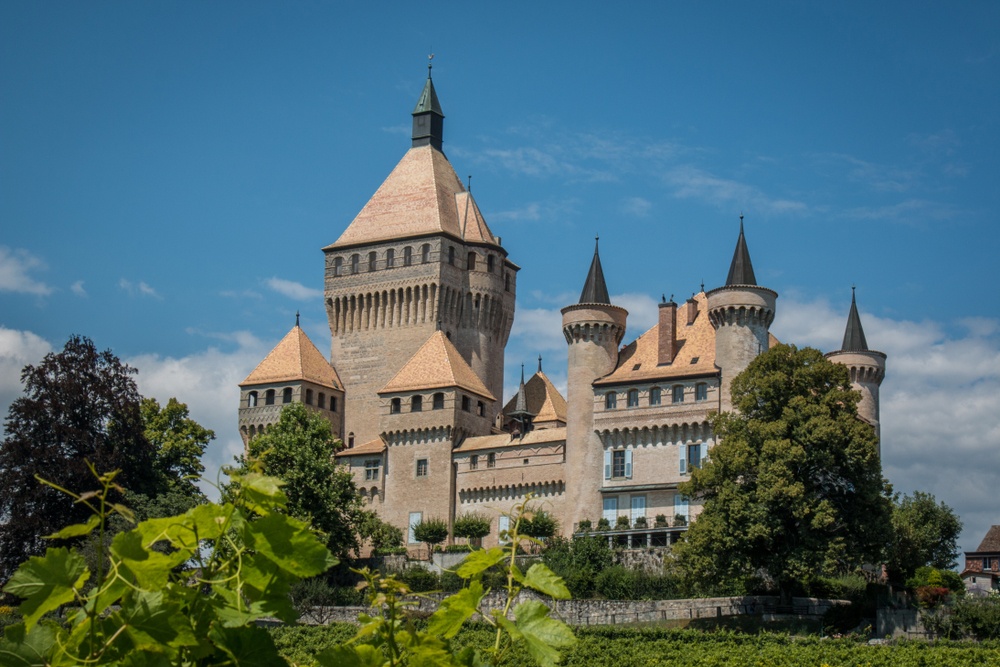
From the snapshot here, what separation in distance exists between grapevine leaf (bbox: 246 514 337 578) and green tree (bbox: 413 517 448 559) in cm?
A: 5900

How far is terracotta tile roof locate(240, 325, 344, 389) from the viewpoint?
238 ft

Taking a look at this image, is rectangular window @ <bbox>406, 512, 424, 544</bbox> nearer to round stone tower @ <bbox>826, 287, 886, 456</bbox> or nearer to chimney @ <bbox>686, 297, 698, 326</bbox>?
chimney @ <bbox>686, 297, 698, 326</bbox>

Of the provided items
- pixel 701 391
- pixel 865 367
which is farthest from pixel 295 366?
pixel 865 367

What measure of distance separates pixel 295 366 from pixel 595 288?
18795 millimetres

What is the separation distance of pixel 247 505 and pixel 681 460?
55.2 meters

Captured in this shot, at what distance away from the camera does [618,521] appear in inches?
2315

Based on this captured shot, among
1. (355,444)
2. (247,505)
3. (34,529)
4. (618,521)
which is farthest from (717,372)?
(247,505)

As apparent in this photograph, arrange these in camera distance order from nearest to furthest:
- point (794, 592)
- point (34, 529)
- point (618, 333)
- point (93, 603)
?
point (93, 603) < point (794, 592) < point (34, 529) < point (618, 333)

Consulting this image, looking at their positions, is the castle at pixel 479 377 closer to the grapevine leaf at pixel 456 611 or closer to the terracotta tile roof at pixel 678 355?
the terracotta tile roof at pixel 678 355

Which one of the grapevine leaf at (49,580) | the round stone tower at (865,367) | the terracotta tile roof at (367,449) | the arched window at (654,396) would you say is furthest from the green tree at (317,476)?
the grapevine leaf at (49,580)

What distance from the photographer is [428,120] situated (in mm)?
82750

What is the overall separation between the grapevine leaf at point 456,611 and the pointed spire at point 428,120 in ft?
257

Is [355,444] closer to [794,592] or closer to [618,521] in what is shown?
[618,521]

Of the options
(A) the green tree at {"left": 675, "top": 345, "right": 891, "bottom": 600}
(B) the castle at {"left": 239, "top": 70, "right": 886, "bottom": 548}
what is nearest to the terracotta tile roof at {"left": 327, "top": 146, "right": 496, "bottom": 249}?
(B) the castle at {"left": 239, "top": 70, "right": 886, "bottom": 548}
